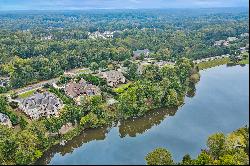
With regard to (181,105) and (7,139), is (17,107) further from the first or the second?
(181,105)

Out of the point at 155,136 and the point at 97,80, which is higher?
the point at 97,80

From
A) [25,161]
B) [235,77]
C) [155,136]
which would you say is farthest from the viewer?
[235,77]

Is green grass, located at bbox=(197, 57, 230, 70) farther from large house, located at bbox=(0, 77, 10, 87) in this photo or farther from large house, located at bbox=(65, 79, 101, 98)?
large house, located at bbox=(0, 77, 10, 87)

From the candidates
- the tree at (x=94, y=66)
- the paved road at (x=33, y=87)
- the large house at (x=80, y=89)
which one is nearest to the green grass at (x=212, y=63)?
the tree at (x=94, y=66)

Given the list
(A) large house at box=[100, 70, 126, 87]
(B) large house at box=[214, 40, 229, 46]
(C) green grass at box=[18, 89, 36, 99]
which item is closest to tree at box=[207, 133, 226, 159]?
(A) large house at box=[100, 70, 126, 87]

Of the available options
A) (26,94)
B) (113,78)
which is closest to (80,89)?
(113,78)

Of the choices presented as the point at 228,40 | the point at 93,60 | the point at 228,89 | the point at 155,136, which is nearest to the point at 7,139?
the point at 155,136
